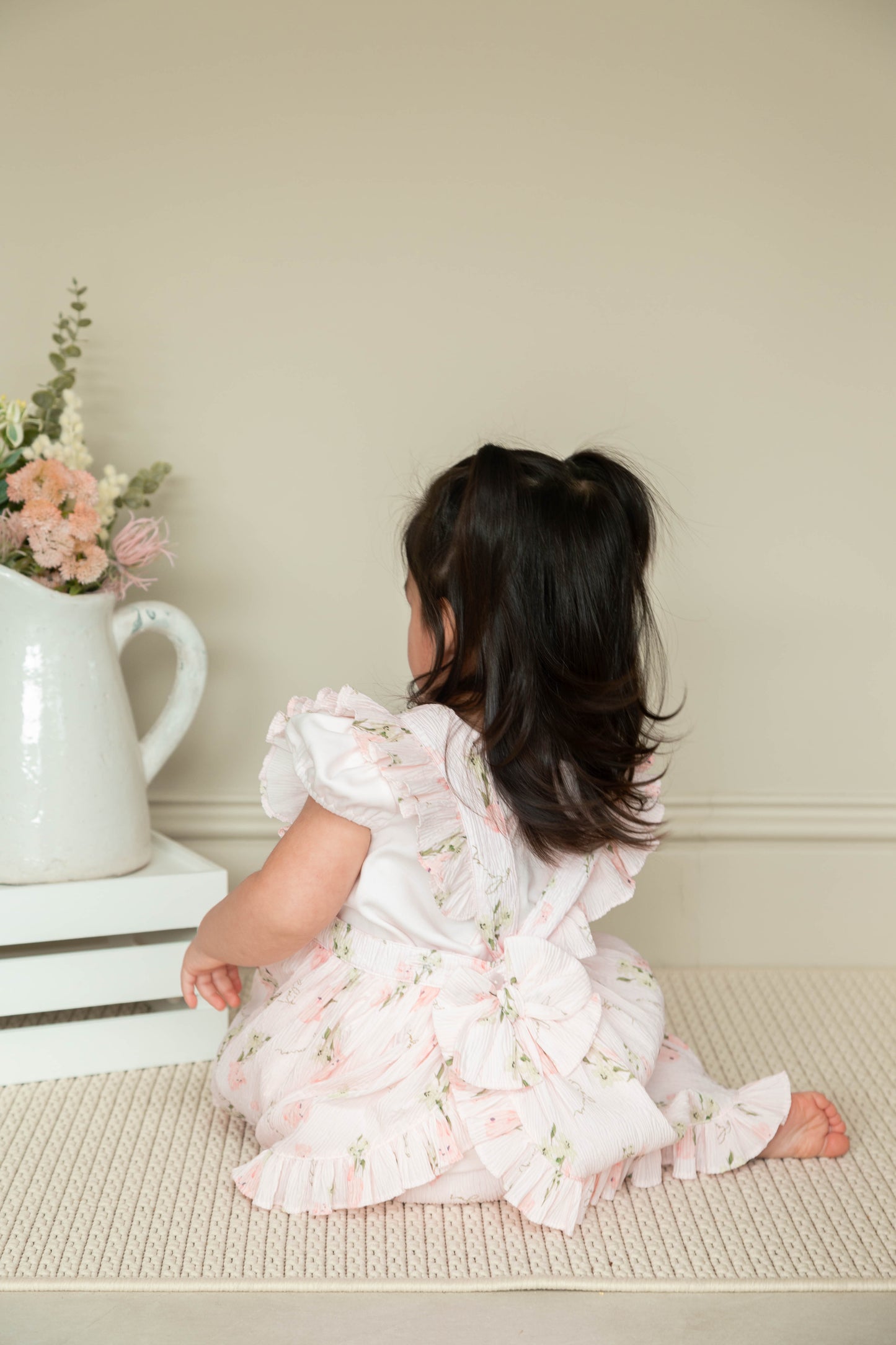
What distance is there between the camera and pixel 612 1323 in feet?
2.68

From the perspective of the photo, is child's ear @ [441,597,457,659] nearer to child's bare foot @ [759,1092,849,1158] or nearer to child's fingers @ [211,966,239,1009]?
child's fingers @ [211,966,239,1009]

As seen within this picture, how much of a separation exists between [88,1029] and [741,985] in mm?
835

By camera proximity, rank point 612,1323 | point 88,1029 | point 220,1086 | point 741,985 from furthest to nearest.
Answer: point 741,985 < point 88,1029 < point 220,1086 < point 612,1323

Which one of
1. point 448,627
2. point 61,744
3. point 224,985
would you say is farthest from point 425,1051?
point 61,744

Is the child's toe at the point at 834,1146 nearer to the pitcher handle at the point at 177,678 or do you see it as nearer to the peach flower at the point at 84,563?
the pitcher handle at the point at 177,678

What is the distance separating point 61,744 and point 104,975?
0.25m

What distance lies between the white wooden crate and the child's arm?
0.87ft

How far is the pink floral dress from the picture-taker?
0.93 metres

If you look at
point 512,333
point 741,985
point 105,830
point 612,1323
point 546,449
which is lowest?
point 741,985

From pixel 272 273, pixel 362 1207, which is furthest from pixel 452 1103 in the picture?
pixel 272 273

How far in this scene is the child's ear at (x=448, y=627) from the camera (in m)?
0.98

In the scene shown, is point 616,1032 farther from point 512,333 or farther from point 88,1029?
point 512,333

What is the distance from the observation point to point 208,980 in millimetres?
1086

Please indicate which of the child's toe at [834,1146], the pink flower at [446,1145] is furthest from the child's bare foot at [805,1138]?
the pink flower at [446,1145]
